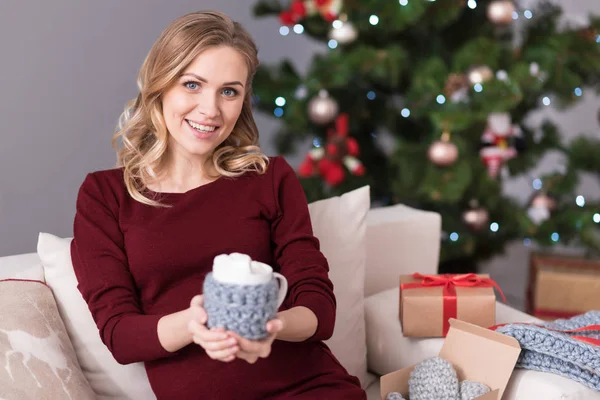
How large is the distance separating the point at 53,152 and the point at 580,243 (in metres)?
2.18

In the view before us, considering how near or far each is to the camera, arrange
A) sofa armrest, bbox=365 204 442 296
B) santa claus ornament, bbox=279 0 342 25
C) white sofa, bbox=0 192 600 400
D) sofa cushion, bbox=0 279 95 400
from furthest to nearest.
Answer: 1. santa claus ornament, bbox=279 0 342 25
2. sofa armrest, bbox=365 204 442 296
3. white sofa, bbox=0 192 600 400
4. sofa cushion, bbox=0 279 95 400

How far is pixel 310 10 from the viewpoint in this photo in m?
2.64

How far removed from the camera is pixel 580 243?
2871mm

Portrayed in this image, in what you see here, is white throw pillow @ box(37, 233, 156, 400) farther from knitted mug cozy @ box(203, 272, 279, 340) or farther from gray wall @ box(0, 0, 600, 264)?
gray wall @ box(0, 0, 600, 264)

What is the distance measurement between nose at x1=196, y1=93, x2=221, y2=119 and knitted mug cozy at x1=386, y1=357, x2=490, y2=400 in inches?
27.0

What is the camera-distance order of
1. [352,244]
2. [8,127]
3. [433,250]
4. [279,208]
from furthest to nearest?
[8,127] < [433,250] < [352,244] < [279,208]

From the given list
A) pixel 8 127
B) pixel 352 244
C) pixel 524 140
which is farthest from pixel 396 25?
pixel 8 127

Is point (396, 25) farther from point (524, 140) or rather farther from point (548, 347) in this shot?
point (548, 347)

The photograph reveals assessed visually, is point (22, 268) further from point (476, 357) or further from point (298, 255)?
point (476, 357)

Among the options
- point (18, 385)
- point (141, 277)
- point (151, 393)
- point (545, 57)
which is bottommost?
point (151, 393)

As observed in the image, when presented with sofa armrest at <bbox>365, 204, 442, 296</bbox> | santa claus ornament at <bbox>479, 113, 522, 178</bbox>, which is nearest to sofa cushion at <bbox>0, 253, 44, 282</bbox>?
sofa armrest at <bbox>365, 204, 442, 296</bbox>

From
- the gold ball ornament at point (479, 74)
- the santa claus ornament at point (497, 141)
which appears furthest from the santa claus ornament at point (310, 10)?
the santa claus ornament at point (497, 141)

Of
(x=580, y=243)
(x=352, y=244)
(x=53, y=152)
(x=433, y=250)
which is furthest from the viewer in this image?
(x=580, y=243)

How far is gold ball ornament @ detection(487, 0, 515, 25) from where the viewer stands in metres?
2.62
